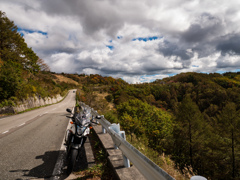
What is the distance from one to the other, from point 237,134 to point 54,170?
25574 millimetres

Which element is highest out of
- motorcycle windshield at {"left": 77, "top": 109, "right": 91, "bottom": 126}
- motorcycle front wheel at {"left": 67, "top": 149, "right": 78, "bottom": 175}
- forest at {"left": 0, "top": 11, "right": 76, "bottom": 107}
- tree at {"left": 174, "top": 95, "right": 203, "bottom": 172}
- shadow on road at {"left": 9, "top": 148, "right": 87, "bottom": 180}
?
forest at {"left": 0, "top": 11, "right": 76, "bottom": 107}

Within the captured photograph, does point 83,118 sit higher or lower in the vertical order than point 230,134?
higher

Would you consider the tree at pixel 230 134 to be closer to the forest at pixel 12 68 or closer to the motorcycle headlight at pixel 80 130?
the motorcycle headlight at pixel 80 130

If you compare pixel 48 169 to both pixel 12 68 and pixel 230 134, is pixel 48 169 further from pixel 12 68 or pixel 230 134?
pixel 230 134

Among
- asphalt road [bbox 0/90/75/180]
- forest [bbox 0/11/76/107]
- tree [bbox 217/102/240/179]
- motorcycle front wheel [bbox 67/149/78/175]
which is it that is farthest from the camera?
tree [bbox 217/102/240/179]

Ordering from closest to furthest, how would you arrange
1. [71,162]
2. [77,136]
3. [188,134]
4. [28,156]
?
[71,162] → [77,136] → [28,156] → [188,134]

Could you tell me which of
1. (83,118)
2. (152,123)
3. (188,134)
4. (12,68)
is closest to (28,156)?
(83,118)

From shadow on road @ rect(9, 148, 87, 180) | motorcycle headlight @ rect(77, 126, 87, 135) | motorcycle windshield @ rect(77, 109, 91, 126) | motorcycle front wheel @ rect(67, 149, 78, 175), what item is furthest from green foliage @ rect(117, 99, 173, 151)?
motorcycle front wheel @ rect(67, 149, 78, 175)

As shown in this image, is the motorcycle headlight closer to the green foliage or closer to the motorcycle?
the motorcycle

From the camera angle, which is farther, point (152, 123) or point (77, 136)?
point (152, 123)

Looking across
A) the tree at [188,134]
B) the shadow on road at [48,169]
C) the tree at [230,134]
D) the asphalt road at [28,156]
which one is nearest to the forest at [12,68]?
the asphalt road at [28,156]

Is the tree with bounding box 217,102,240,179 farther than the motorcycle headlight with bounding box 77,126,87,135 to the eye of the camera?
Yes

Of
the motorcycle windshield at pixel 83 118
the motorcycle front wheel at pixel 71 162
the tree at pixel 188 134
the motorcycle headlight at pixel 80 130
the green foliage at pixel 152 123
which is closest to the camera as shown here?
the motorcycle front wheel at pixel 71 162

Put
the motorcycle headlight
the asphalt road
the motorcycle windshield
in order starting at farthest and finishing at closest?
the motorcycle windshield < the motorcycle headlight < the asphalt road
